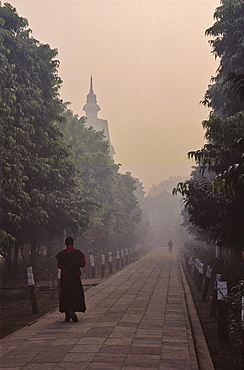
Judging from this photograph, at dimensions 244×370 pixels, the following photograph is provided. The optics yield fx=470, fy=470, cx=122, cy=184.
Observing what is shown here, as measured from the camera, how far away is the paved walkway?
6117mm

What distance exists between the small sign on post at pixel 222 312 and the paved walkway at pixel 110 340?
1.98ft

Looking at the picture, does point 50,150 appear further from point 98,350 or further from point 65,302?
point 98,350

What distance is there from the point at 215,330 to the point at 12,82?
38.5 feet

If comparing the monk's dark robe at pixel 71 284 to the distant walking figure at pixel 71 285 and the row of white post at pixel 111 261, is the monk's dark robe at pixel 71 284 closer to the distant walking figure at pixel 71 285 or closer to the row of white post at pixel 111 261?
the distant walking figure at pixel 71 285

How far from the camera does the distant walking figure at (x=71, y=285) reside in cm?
942

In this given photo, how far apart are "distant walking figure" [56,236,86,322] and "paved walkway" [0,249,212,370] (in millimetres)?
279

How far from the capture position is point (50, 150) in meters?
22.4

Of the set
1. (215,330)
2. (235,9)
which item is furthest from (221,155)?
(235,9)

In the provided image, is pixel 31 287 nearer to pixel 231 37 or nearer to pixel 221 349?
pixel 221 349

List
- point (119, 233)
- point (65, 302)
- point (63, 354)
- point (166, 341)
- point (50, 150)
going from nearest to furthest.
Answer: point (63, 354)
point (166, 341)
point (65, 302)
point (50, 150)
point (119, 233)

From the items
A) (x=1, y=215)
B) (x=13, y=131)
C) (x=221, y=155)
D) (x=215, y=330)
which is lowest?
(x=215, y=330)

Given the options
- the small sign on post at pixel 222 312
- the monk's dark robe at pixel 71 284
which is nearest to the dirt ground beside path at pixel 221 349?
the small sign on post at pixel 222 312

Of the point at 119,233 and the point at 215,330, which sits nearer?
the point at 215,330

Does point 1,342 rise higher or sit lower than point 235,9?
lower
